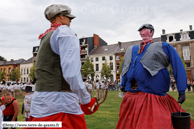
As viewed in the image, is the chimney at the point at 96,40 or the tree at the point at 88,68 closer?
the tree at the point at 88,68

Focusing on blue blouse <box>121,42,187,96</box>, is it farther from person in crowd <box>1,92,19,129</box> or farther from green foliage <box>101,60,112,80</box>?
green foliage <box>101,60,112,80</box>

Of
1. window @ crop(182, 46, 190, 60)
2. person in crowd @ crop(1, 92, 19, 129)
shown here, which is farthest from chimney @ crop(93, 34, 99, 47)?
person in crowd @ crop(1, 92, 19, 129)

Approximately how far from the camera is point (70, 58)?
5.34 ft

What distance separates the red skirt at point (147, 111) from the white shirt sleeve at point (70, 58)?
5.01ft

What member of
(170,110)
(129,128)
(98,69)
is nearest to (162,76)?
(170,110)

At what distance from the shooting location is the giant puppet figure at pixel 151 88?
2921mm

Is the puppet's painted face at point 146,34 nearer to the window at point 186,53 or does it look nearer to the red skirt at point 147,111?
the red skirt at point 147,111

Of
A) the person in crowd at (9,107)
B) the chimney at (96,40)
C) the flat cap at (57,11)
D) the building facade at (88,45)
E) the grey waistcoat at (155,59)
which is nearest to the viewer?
the flat cap at (57,11)

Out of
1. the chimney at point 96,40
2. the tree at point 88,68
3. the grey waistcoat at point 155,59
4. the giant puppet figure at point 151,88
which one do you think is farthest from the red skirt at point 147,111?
the chimney at point 96,40

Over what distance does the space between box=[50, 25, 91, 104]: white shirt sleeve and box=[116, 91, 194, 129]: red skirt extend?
1.53 meters

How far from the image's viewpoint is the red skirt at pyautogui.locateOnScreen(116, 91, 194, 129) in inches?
111

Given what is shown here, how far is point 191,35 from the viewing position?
136ft

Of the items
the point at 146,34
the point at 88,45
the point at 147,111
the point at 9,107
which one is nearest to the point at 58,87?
the point at 147,111

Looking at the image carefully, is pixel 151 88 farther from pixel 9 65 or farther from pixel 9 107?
pixel 9 65
